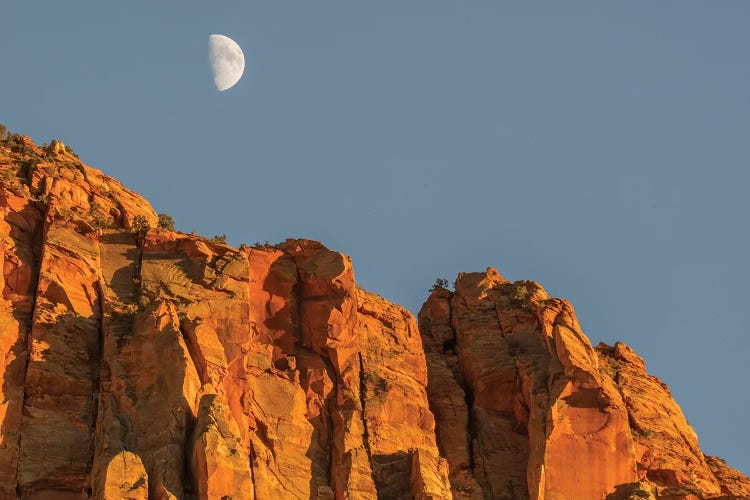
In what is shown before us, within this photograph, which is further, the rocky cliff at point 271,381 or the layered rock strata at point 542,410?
the layered rock strata at point 542,410

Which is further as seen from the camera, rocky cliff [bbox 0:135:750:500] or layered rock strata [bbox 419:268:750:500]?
layered rock strata [bbox 419:268:750:500]

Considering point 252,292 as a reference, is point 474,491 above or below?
below

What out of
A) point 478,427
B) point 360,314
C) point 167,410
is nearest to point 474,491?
point 478,427

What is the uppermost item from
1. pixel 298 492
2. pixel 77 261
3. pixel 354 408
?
pixel 77 261

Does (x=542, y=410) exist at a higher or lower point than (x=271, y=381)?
higher

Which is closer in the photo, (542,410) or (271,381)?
(271,381)

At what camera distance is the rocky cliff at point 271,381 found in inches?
2726

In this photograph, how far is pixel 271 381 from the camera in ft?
250

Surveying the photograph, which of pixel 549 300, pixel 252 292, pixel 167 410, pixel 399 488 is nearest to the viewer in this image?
pixel 167 410

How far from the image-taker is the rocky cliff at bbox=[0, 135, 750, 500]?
69.2 m

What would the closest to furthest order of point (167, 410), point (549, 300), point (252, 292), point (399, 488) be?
1. point (167, 410)
2. point (399, 488)
3. point (252, 292)
4. point (549, 300)

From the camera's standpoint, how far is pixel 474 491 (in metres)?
78.2

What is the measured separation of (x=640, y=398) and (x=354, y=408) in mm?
17997

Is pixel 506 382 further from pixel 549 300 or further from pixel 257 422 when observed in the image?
pixel 257 422
